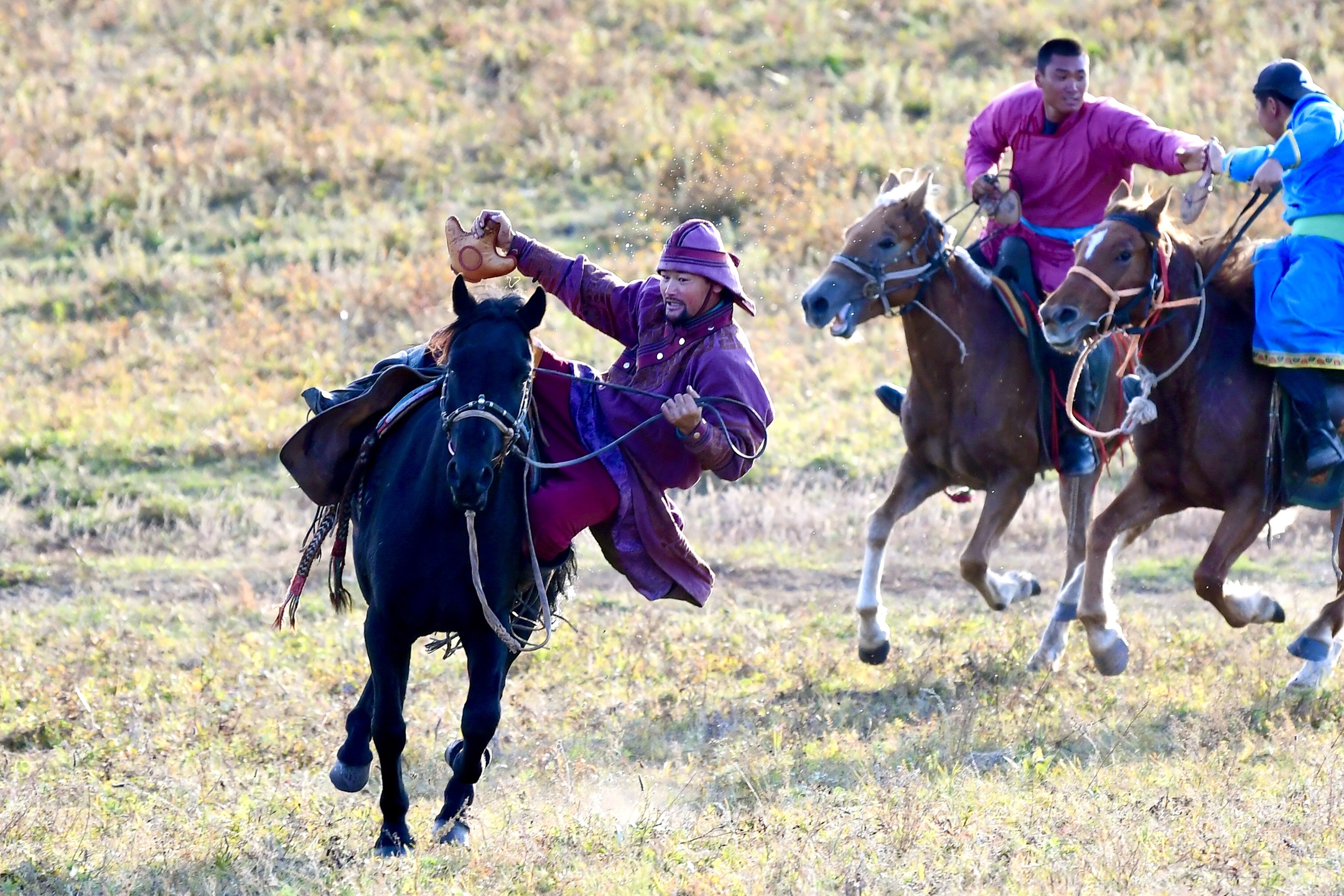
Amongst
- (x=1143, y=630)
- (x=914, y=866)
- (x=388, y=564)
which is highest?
(x=388, y=564)

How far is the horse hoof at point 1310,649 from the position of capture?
8.07 meters

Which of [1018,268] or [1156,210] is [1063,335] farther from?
[1018,268]

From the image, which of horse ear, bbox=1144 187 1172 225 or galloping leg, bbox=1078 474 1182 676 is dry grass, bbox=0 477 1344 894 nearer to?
galloping leg, bbox=1078 474 1182 676

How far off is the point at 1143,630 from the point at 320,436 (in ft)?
17.2

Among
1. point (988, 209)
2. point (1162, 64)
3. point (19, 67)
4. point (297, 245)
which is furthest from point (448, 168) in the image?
point (988, 209)

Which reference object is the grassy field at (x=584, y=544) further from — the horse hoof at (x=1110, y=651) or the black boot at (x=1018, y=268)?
the black boot at (x=1018, y=268)

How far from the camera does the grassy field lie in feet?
18.8

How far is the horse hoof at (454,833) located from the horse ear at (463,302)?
185cm

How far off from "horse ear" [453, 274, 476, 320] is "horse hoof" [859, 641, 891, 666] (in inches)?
150

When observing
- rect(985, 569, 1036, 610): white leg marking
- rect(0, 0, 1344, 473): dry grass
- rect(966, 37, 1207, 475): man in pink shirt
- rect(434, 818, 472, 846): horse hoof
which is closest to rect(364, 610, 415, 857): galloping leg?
rect(434, 818, 472, 846): horse hoof

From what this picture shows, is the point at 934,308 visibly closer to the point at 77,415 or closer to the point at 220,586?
the point at 220,586

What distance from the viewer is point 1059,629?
8.71 meters

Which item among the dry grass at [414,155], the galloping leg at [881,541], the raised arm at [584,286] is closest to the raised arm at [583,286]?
the raised arm at [584,286]

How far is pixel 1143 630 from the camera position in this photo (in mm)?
9289
